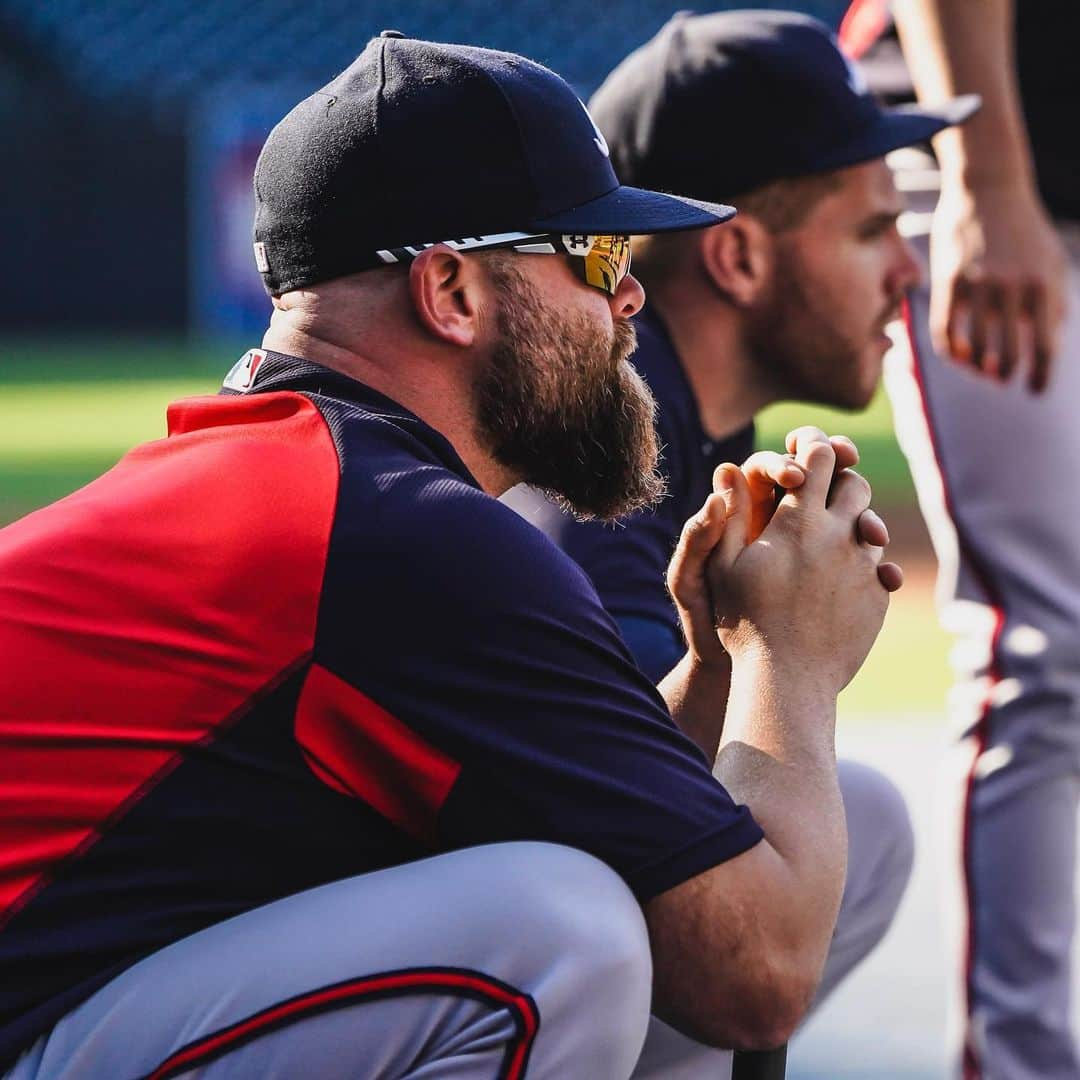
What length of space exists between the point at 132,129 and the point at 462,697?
23873 millimetres

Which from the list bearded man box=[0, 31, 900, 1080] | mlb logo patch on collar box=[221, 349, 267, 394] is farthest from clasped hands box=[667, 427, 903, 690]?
mlb logo patch on collar box=[221, 349, 267, 394]

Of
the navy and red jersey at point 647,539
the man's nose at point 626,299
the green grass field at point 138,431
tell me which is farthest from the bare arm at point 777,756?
the green grass field at point 138,431

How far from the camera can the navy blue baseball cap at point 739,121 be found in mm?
3422

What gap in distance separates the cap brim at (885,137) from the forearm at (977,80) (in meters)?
0.05

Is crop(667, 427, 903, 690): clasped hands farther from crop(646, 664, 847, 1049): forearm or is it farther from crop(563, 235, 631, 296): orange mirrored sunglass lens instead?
crop(563, 235, 631, 296): orange mirrored sunglass lens

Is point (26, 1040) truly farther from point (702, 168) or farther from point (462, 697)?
point (702, 168)

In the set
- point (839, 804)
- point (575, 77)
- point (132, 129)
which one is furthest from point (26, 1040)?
point (575, 77)

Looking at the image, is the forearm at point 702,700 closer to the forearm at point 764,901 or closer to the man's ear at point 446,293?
the forearm at point 764,901

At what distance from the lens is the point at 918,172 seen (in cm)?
372

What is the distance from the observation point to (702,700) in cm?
245

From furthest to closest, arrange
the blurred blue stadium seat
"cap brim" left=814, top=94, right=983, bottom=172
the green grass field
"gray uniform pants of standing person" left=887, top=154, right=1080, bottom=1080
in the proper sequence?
the blurred blue stadium seat
the green grass field
"cap brim" left=814, top=94, right=983, bottom=172
"gray uniform pants of standing person" left=887, top=154, right=1080, bottom=1080

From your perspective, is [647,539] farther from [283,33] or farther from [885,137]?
[283,33]

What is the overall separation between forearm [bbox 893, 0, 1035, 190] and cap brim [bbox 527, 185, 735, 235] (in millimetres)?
935

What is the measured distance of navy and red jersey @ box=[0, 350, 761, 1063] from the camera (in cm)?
184
